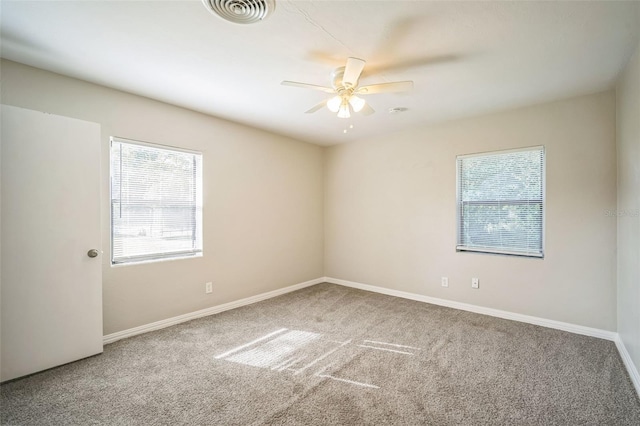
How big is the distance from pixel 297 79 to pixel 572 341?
11.9ft

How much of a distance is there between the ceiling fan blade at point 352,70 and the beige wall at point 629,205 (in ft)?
6.53

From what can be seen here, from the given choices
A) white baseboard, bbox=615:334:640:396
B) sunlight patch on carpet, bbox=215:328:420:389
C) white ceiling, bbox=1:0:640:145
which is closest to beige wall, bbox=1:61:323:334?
white ceiling, bbox=1:0:640:145

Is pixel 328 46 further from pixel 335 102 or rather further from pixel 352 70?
pixel 335 102

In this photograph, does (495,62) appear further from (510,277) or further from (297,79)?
(510,277)

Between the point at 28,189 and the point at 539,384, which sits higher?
the point at 28,189

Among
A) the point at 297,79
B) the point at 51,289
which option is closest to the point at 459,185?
the point at 297,79

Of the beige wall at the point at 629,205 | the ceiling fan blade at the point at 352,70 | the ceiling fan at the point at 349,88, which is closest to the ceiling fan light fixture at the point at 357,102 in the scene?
the ceiling fan at the point at 349,88

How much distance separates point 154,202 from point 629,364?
4569 mm

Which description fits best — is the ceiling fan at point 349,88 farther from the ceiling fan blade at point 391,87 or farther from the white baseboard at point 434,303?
the white baseboard at point 434,303

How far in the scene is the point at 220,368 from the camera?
2369 mm

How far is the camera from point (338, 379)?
7.26ft

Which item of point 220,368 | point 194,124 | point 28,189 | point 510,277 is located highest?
point 194,124

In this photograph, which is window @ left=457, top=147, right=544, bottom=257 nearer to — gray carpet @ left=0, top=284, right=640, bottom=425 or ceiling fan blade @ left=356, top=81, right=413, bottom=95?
gray carpet @ left=0, top=284, right=640, bottom=425

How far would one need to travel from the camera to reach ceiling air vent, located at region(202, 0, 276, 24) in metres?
1.67
